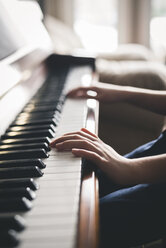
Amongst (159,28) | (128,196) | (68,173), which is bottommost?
(128,196)

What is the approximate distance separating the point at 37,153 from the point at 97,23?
4.67 meters

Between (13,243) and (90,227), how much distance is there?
0.42 ft

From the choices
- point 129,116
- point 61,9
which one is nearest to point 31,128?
point 129,116

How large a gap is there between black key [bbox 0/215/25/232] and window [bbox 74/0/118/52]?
477 cm

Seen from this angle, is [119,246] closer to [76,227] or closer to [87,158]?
[87,158]

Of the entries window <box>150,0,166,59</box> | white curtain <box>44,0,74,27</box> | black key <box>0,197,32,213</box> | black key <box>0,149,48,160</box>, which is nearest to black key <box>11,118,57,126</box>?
black key <box>0,149,48,160</box>

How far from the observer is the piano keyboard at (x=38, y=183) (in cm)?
52

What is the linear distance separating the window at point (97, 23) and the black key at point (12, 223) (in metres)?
4.77

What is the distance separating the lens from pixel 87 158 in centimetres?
77

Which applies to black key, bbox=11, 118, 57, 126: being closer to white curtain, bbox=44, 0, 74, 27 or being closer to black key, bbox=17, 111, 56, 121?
black key, bbox=17, 111, 56, 121

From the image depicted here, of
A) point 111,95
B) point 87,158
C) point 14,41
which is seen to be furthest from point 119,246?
point 14,41

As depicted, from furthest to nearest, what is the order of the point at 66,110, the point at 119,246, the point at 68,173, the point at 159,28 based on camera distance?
the point at 159,28 < the point at 66,110 < the point at 119,246 < the point at 68,173

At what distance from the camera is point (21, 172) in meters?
0.71

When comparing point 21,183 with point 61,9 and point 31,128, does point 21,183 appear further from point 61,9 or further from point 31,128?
point 61,9
